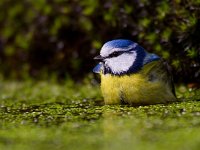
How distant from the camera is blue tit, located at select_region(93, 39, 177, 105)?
6.02 meters

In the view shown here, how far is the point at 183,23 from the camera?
23.8 feet

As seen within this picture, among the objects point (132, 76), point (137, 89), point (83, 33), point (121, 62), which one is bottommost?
point (137, 89)

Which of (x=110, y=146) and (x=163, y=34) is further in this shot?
(x=163, y=34)

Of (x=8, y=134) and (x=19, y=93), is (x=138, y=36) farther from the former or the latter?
(x=8, y=134)

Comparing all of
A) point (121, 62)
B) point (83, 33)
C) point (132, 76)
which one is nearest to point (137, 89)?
point (132, 76)

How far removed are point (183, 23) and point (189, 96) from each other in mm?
874

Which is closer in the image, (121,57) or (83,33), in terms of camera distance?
(121,57)

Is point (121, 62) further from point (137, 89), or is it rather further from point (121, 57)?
point (137, 89)

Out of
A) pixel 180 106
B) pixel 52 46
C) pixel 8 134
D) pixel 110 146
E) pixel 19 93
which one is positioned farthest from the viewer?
pixel 52 46

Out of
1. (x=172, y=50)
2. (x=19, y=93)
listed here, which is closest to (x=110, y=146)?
(x=172, y=50)

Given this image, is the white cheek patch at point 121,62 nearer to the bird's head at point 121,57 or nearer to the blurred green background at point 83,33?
the bird's head at point 121,57

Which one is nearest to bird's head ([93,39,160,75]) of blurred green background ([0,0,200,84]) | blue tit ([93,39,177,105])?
blue tit ([93,39,177,105])

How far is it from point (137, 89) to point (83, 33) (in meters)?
2.79

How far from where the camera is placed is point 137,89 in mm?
6000
